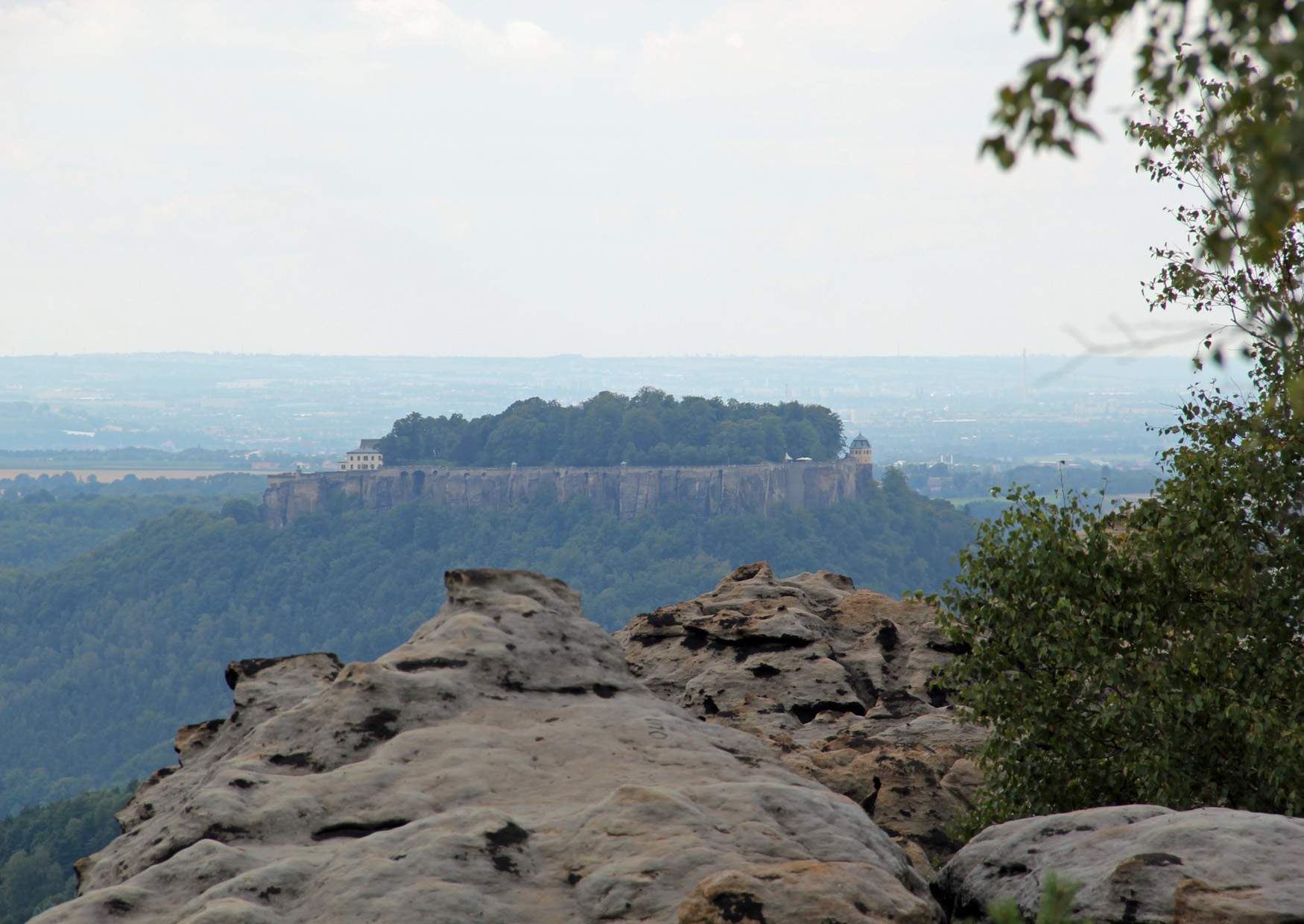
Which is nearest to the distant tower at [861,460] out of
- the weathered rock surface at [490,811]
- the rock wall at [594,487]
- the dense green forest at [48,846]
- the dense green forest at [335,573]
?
the rock wall at [594,487]

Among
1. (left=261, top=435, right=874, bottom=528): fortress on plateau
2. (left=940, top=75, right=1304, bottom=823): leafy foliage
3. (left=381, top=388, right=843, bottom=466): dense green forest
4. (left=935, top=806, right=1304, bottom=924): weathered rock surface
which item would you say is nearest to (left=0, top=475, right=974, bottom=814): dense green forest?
(left=261, top=435, right=874, bottom=528): fortress on plateau

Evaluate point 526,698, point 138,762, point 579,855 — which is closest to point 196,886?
point 579,855

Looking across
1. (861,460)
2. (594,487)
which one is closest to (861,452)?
(861,460)

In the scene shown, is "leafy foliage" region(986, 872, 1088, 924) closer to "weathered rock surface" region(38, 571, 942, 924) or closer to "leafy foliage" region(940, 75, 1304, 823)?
"weathered rock surface" region(38, 571, 942, 924)

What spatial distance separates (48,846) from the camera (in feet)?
268

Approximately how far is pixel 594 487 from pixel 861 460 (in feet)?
111

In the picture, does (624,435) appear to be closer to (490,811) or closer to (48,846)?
(48,846)

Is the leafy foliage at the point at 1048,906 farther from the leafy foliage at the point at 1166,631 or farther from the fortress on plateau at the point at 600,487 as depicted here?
the fortress on plateau at the point at 600,487

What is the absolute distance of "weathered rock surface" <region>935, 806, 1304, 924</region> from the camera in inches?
307

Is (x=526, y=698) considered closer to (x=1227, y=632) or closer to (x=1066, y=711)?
(x=1066, y=711)

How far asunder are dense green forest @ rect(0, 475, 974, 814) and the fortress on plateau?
7.16 feet

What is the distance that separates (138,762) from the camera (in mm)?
131625

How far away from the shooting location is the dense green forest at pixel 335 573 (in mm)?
158375

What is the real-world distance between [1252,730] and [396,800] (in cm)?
790
